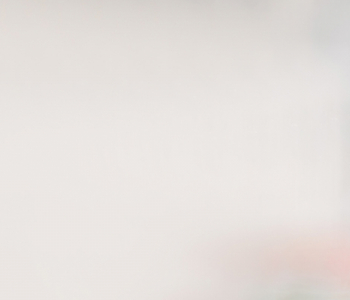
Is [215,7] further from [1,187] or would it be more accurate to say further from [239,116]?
[1,187]

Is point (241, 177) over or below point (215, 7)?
below

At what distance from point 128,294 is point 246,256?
0.16 meters

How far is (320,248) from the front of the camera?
45 centimetres

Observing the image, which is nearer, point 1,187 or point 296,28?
point 1,187

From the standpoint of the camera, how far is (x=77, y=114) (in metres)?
0.36

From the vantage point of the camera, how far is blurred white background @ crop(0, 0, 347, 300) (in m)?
0.35

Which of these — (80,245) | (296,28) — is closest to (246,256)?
(80,245)

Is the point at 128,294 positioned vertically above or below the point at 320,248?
below

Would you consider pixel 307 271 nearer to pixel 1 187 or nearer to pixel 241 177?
pixel 241 177

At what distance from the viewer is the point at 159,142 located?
0.39 metres

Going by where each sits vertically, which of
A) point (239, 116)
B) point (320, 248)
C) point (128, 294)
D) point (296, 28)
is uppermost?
point (296, 28)

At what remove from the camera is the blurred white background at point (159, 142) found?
0.35m

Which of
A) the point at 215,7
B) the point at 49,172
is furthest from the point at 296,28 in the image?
the point at 49,172

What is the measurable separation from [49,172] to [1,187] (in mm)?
49
